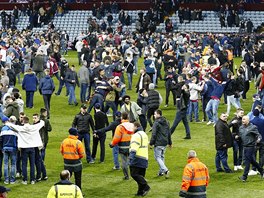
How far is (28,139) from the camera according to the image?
66.7 feet

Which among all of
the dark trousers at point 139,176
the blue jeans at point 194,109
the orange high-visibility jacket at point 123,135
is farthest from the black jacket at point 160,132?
the blue jeans at point 194,109

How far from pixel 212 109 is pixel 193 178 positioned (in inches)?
455

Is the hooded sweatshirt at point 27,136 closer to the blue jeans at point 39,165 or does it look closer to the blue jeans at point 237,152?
the blue jeans at point 39,165

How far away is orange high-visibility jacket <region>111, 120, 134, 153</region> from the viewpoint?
20.5 m

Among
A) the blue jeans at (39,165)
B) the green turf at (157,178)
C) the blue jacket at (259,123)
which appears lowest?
the green turf at (157,178)

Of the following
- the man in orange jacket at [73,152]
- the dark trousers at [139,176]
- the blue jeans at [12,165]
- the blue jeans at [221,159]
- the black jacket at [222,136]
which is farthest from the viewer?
the blue jeans at [221,159]

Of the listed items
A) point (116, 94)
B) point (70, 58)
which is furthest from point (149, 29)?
point (116, 94)

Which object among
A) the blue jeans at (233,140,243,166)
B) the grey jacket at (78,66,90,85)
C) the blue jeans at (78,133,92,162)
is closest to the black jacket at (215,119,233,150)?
the blue jeans at (233,140,243,166)

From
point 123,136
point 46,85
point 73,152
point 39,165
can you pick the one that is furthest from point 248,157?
point 46,85

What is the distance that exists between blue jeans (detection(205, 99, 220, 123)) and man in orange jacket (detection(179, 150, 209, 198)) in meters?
11.0

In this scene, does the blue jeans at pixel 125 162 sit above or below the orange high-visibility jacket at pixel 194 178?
below

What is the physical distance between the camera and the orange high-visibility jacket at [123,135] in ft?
67.4

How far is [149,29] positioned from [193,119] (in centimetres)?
2875

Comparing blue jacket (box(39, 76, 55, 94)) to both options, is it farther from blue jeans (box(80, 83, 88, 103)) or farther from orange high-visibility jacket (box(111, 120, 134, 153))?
orange high-visibility jacket (box(111, 120, 134, 153))
